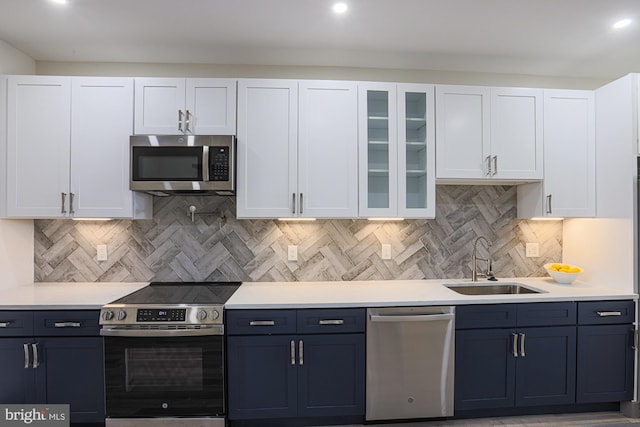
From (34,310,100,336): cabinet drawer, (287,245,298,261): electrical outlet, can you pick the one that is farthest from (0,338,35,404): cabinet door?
(287,245,298,261): electrical outlet

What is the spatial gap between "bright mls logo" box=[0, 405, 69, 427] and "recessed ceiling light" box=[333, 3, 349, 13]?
10.0ft

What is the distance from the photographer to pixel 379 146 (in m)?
2.66

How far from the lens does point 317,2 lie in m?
2.11

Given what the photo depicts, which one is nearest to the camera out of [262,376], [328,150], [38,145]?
[262,376]

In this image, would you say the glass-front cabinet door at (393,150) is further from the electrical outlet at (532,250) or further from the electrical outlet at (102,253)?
the electrical outlet at (102,253)

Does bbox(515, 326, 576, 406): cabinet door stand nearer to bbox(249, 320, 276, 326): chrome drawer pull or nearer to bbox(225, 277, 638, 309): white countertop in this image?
bbox(225, 277, 638, 309): white countertop

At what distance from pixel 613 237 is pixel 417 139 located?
64.7 inches

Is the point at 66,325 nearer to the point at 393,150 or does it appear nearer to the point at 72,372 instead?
the point at 72,372

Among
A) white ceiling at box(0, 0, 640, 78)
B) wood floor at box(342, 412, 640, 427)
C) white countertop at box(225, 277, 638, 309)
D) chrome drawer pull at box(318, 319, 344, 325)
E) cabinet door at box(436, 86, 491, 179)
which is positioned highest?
white ceiling at box(0, 0, 640, 78)

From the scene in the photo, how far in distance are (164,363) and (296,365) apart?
84 centimetres

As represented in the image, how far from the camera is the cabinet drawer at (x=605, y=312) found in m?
2.43

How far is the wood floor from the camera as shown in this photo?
237 cm

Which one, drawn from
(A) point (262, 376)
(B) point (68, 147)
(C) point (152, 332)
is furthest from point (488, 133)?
(B) point (68, 147)

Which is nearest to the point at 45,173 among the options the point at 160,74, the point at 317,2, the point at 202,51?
the point at 160,74
